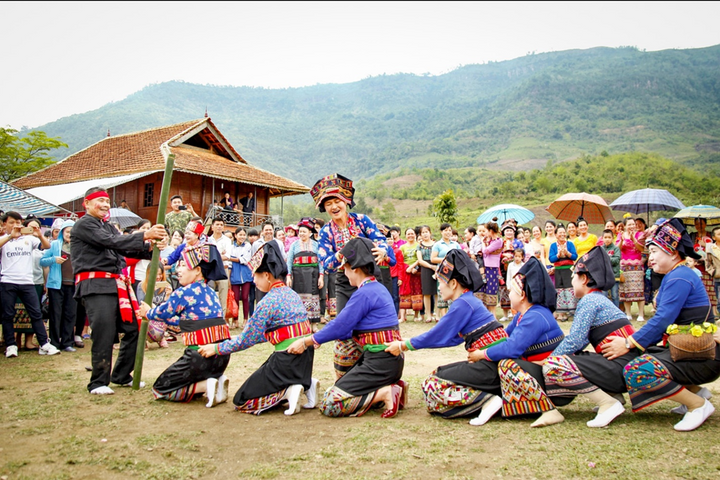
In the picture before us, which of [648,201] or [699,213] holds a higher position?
[648,201]

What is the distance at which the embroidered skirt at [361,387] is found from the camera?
171 inches

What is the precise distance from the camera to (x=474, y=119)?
13188 cm

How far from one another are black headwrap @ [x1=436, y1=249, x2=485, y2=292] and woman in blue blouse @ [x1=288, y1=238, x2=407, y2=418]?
0.57m

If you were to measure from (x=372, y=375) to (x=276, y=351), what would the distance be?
88 centimetres

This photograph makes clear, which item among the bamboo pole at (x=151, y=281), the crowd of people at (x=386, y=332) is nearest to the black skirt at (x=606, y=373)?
the crowd of people at (x=386, y=332)

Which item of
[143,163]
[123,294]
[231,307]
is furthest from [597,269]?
[143,163]

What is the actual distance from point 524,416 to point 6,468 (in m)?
3.66

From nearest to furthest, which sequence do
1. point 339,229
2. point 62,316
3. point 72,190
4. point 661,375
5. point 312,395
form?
point 661,375
point 312,395
point 339,229
point 62,316
point 72,190

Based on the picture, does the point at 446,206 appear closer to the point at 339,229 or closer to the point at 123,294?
the point at 339,229

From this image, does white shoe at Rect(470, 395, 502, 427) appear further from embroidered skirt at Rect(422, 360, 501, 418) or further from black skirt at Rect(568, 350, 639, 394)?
black skirt at Rect(568, 350, 639, 394)

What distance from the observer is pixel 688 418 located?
3.82 m

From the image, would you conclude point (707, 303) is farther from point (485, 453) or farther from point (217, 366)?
point (217, 366)

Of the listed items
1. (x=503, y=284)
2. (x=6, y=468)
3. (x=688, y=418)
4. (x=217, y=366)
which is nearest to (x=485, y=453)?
(x=688, y=418)

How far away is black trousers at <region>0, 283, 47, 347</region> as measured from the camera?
7211 millimetres
